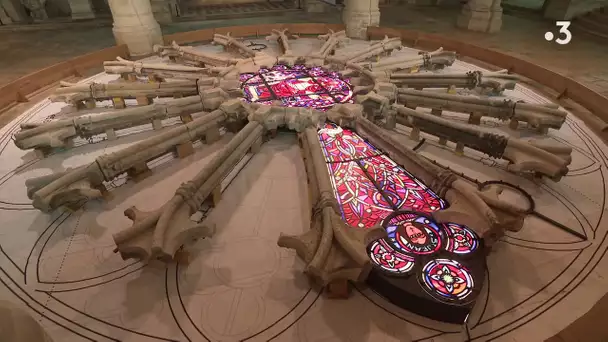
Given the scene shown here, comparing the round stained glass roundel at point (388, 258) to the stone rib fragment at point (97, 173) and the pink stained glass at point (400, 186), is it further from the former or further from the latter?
the stone rib fragment at point (97, 173)

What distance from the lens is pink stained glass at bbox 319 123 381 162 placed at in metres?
4.89

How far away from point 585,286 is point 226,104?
462 centimetres

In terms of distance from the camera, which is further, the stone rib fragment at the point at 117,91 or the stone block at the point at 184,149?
the stone rib fragment at the point at 117,91

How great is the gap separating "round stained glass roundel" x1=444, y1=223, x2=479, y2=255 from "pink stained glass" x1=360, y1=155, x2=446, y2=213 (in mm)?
360

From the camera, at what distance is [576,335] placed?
2201 mm

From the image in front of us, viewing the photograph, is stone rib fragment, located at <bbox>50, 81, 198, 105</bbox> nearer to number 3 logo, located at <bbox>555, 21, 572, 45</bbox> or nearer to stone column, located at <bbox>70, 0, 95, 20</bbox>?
stone column, located at <bbox>70, 0, 95, 20</bbox>

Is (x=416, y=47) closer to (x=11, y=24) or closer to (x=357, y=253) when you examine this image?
(x=357, y=253)

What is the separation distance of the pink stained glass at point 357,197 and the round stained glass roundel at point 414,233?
182 mm

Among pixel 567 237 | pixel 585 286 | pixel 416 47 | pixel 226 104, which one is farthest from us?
pixel 416 47

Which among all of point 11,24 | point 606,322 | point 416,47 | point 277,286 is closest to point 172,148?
point 277,286

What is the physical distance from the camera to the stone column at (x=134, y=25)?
916 centimetres

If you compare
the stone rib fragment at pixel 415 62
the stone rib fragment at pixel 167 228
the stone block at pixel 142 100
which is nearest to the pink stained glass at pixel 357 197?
the stone rib fragment at pixel 167 228

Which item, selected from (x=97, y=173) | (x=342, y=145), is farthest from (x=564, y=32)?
(x=97, y=173)

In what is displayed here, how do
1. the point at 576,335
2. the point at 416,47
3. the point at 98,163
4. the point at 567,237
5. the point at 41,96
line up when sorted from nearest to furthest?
the point at 576,335
the point at 567,237
the point at 98,163
the point at 41,96
the point at 416,47
